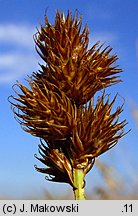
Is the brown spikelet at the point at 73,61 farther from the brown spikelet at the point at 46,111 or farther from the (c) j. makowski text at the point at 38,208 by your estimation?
the (c) j. makowski text at the point at 38,208

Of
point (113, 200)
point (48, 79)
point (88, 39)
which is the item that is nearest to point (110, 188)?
point (113, 200)

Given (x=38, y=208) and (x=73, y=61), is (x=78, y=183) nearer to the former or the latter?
(x=38, y=208)

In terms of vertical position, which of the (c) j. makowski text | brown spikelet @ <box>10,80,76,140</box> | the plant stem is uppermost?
brown spikelet @ <box>10,80,76,140</box>

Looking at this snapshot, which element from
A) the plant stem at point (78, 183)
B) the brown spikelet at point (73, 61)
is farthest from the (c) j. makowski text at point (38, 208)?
the brown spikelet at point (73, 61)

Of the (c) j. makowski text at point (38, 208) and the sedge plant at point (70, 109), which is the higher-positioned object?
the sedge plant at point (70, 109)

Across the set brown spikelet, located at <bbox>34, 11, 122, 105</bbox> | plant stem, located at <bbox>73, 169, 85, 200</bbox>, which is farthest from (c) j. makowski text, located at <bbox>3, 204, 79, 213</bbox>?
brown spikelet, located at <bbox>34, 11, 122, 105</bbox>

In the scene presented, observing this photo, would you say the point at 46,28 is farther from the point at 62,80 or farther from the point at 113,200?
the point at 113,200

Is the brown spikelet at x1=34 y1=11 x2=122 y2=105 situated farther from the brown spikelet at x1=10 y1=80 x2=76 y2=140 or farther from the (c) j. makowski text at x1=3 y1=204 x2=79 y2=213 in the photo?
the (c) j. makowski text at x1=3 y1=204 x2=79 y2=213

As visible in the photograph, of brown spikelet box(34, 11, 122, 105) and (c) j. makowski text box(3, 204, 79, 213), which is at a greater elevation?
brown spikelet box(34, 11, 122, 105)

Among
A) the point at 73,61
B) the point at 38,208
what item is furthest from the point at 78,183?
the point at 73,61
